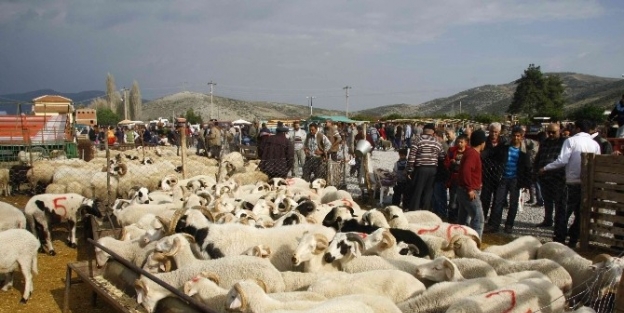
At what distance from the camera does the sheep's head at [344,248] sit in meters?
6.42

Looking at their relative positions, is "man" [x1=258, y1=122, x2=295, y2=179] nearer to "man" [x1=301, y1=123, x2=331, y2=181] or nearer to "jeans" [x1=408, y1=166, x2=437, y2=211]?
"man" [x1=301, y1=123, x2=331, y2=181]

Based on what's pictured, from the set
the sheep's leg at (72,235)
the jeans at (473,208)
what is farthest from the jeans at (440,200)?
the sheep's leg at (72,235)

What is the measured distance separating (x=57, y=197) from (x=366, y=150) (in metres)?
7.65

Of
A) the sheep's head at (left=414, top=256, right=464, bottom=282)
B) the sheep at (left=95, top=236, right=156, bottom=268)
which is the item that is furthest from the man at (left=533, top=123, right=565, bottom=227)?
the sheep at (left=95, top=236, right=156, bottom=268)

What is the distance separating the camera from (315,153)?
1653cm

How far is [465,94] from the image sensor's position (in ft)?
543

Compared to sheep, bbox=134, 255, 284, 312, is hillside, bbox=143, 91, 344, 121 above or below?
above

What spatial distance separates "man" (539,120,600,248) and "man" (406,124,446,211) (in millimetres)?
2241

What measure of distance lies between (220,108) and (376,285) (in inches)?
5136

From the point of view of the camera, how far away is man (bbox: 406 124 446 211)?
11109mm

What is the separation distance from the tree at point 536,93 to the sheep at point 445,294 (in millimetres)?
73755

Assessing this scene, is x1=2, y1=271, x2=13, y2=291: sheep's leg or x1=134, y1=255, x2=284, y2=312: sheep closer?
x1=134, y1=255, x2=284, y2=312: sheep

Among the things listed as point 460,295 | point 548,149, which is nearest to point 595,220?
point 548,149

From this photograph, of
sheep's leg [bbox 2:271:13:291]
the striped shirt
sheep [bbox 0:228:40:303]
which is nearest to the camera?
sheep [bbox 0:228:40:303]
